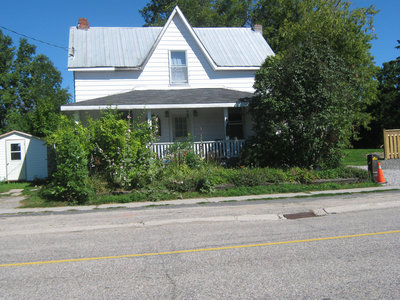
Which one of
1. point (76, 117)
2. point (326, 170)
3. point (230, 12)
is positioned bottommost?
point (326, 170)

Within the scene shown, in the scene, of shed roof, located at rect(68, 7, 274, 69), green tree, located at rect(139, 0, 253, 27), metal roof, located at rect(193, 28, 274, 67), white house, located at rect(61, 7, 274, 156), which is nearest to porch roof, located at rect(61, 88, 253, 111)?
white house, located at rect(61, 7, 274, 156)

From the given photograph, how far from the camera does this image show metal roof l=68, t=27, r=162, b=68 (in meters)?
17.6

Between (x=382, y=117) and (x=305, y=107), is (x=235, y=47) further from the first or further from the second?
(x=382, y=117)

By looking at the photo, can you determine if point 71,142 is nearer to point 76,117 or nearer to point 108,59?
point 76,117

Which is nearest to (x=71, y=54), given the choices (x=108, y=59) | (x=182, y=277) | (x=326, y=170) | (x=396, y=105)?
(x=108, y=59)

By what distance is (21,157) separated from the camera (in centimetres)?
1644

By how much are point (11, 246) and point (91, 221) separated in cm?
226

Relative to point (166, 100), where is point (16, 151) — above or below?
below

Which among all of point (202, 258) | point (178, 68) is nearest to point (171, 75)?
point (178, 68)

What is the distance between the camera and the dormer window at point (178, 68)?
18.3m

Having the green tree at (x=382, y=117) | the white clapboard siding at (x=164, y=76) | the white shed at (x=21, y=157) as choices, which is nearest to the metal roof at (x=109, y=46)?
the white clapboard siding at (x=164, y=76)

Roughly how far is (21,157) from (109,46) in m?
7.24

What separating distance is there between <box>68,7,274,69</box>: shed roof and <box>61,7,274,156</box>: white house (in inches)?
1.9

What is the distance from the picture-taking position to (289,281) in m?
4.39
